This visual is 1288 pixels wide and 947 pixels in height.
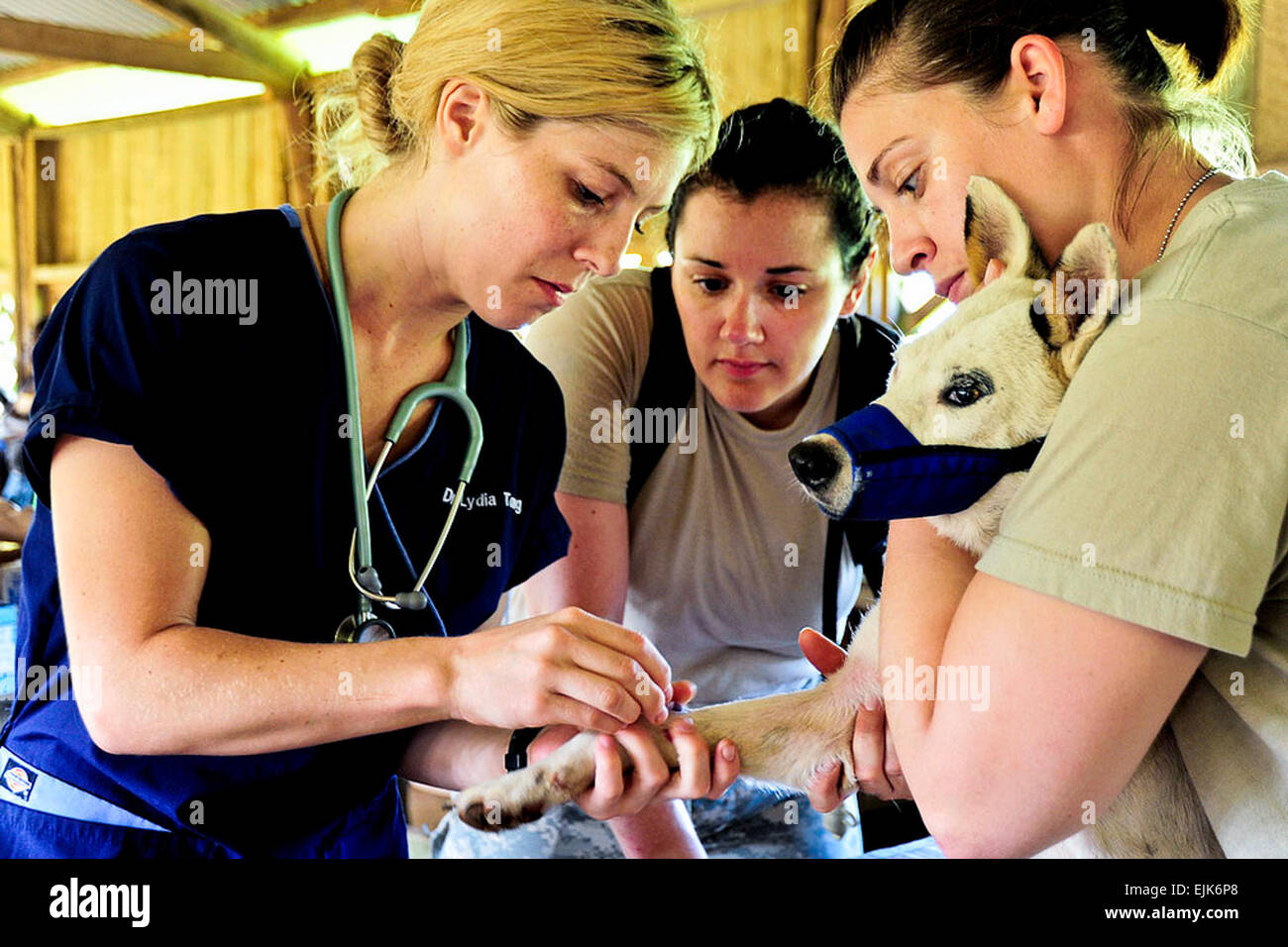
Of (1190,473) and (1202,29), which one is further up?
(1202,29)

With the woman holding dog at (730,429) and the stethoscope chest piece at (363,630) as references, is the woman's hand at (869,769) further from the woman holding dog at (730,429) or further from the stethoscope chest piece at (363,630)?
the stethoscope chest piece at (363,630)

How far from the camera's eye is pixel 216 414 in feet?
2.01

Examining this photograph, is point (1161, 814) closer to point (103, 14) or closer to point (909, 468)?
point (909, 468)

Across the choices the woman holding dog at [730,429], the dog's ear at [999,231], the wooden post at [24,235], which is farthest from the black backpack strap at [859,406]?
the wooden post at [24,235]

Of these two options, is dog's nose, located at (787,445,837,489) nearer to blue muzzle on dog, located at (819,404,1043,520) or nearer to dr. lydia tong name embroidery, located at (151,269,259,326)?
blue muzzle on dog, located at (819,404,1043,520)

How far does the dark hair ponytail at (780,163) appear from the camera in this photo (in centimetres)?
85

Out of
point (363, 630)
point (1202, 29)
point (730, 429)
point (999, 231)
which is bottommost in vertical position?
point (363, 630)

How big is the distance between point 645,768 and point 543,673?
143mm

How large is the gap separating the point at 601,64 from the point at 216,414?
0.32 meters

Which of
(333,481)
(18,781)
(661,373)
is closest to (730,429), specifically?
(661,373)

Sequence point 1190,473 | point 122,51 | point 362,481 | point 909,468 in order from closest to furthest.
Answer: point 1190,473 → point 909,468 → point 362,481 → point 122,51

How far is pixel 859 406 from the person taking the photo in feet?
2.75

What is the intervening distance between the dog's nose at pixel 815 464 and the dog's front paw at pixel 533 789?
0.24 meters
